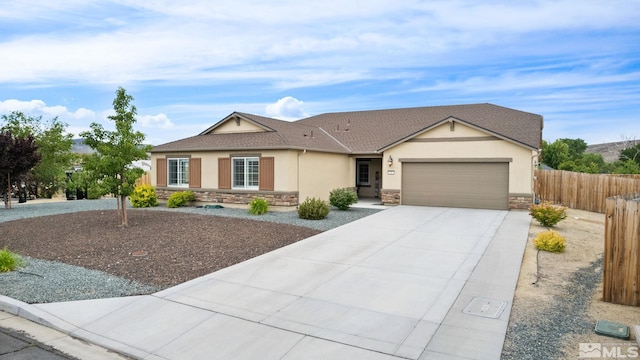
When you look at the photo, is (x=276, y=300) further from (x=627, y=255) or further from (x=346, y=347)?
(x=627, y=255)

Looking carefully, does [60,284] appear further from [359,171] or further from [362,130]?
[362,130]

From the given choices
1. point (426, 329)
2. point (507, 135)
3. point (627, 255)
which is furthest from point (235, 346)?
point (507, 135)

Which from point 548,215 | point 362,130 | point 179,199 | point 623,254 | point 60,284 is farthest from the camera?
point 362,130

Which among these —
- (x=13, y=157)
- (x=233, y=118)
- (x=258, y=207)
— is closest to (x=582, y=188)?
(x=258, y=207)

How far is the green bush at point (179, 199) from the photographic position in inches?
739

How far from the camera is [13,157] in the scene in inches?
691

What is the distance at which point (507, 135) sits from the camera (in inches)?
700

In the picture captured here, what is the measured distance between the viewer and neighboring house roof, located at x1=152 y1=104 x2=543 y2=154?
1816 centimetres

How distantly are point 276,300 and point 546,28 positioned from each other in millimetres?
14205

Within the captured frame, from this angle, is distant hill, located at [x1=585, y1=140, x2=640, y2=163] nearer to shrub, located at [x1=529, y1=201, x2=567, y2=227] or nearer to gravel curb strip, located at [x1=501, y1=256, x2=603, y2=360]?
shrub, located at [x1=529, y1=201, x2=567, y2=227]

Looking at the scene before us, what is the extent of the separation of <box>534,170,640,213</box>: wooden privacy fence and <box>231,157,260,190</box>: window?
1428cm

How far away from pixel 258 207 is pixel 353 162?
7.91m

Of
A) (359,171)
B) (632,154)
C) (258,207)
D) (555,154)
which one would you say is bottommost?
(258,207)

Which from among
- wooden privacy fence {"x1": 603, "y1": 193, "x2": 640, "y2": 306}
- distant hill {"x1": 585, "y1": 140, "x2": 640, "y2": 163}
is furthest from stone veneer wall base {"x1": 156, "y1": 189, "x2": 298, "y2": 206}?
distant hill {"x1": 585, "y1": 140, "x2": 640, "y2": 163}
